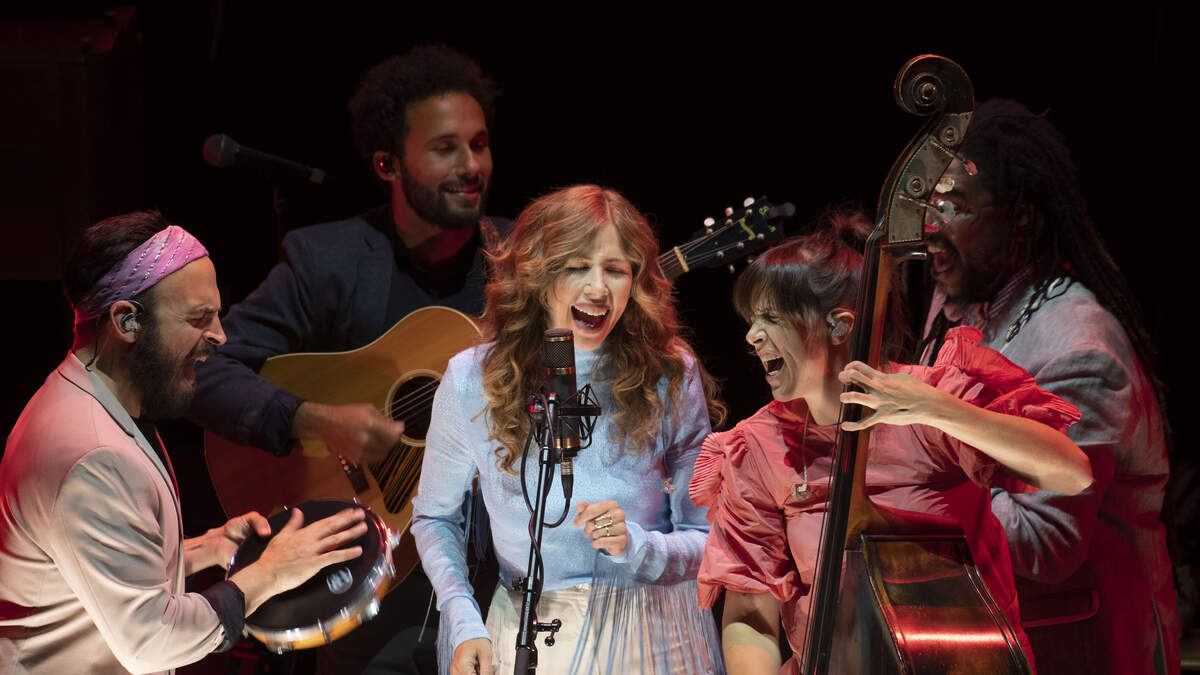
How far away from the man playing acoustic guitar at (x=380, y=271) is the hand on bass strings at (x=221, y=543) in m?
0.73

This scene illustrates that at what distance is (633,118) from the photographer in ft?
15.1

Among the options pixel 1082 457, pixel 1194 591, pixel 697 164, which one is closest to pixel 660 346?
pixel 1082 457

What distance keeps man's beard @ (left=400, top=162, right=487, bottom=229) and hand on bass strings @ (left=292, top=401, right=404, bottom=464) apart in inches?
28.8

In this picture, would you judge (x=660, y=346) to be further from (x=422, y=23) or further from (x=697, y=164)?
(x=422, y=23)

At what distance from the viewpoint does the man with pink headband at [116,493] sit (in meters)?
2.34

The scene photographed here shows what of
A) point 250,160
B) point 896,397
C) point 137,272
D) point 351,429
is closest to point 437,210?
point 250,160

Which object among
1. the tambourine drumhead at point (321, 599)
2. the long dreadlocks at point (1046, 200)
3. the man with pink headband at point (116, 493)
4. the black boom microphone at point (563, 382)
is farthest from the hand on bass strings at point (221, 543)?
the long dreadlocks at point (1046, 200)

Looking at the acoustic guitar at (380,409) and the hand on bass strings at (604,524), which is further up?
the hand on bass strings at (604,524)

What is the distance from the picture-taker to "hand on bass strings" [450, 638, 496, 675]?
2482mm

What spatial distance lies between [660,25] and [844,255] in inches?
97.2

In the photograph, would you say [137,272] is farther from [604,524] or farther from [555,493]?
[604,524]

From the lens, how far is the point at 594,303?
8.95 feet

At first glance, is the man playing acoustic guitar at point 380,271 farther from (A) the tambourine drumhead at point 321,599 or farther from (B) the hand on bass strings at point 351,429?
(A) the tambourine drumhead at point 321,599

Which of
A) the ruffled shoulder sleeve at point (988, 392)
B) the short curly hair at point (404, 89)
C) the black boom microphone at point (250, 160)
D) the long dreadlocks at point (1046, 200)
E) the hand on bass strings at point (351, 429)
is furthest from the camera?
the short curly hair at point (404, 89)
